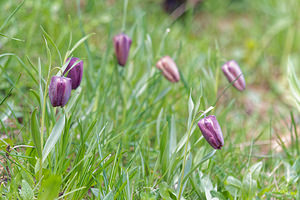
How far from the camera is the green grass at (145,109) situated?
1298 millimetres

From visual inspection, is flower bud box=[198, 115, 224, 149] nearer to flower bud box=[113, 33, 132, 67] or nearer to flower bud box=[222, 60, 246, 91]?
flower bud box=[222, 60, 246, 91]

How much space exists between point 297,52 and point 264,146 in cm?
139

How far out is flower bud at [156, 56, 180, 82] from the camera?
1.86 metres

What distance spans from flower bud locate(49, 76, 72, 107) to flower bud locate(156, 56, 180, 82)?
71 cm

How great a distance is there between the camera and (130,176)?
1.27 metres

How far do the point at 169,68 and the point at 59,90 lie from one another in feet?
2.47

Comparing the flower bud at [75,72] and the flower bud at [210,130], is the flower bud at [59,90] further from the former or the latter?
the flower bud at [210,130]

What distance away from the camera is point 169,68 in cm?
186

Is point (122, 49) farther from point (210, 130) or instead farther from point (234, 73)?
point (210, 130)

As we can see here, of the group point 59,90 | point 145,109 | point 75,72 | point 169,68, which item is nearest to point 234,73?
point 169,68

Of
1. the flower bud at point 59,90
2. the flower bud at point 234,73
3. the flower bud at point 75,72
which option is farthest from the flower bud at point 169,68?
the flower bud at point 59,90

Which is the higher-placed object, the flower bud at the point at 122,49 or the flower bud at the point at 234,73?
the flower bud at the point at 122,49

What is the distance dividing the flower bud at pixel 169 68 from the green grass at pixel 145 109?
7 centimetres

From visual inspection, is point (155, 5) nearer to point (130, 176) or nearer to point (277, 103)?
point (277, 103)
